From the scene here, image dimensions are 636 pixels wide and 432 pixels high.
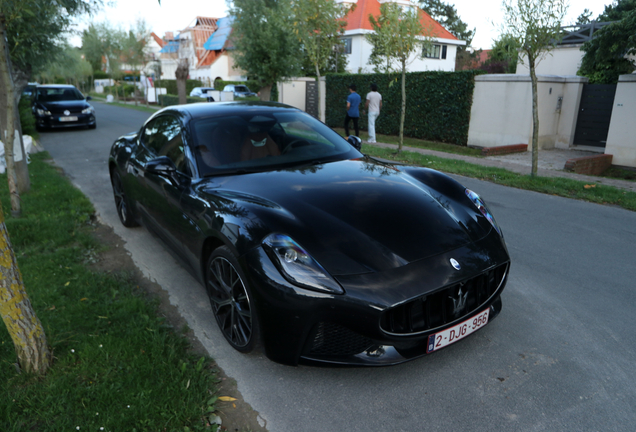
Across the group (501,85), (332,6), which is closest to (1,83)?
(332,6)

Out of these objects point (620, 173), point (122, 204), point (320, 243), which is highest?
point (320, 243)

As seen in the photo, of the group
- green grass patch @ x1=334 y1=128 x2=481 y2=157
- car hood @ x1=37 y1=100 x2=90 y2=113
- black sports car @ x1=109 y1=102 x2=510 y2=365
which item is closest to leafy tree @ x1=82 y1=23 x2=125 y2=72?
car hood @ x1=37 y1=100 x2=90 y2=113

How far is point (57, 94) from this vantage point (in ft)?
58.0

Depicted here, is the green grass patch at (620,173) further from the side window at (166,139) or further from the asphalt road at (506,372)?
the side window at (166,139)

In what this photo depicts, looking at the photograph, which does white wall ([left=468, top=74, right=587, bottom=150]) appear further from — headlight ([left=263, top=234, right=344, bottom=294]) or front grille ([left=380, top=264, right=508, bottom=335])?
headlight ([left=263, top=234, right=344, bottom=294])

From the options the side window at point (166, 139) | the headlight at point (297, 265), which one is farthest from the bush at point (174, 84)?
the headlight at point (297, 265)

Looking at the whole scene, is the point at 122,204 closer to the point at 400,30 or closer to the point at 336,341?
the point at 336,341

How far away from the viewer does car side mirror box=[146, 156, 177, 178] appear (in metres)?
3.71

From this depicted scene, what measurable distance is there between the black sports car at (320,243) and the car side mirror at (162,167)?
0.01 metres

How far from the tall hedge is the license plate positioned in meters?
11.4

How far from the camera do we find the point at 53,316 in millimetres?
3420

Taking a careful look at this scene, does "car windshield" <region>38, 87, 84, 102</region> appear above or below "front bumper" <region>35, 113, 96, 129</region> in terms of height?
above

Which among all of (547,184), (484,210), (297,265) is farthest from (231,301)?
(547,184)

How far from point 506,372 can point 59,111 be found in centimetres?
1790
